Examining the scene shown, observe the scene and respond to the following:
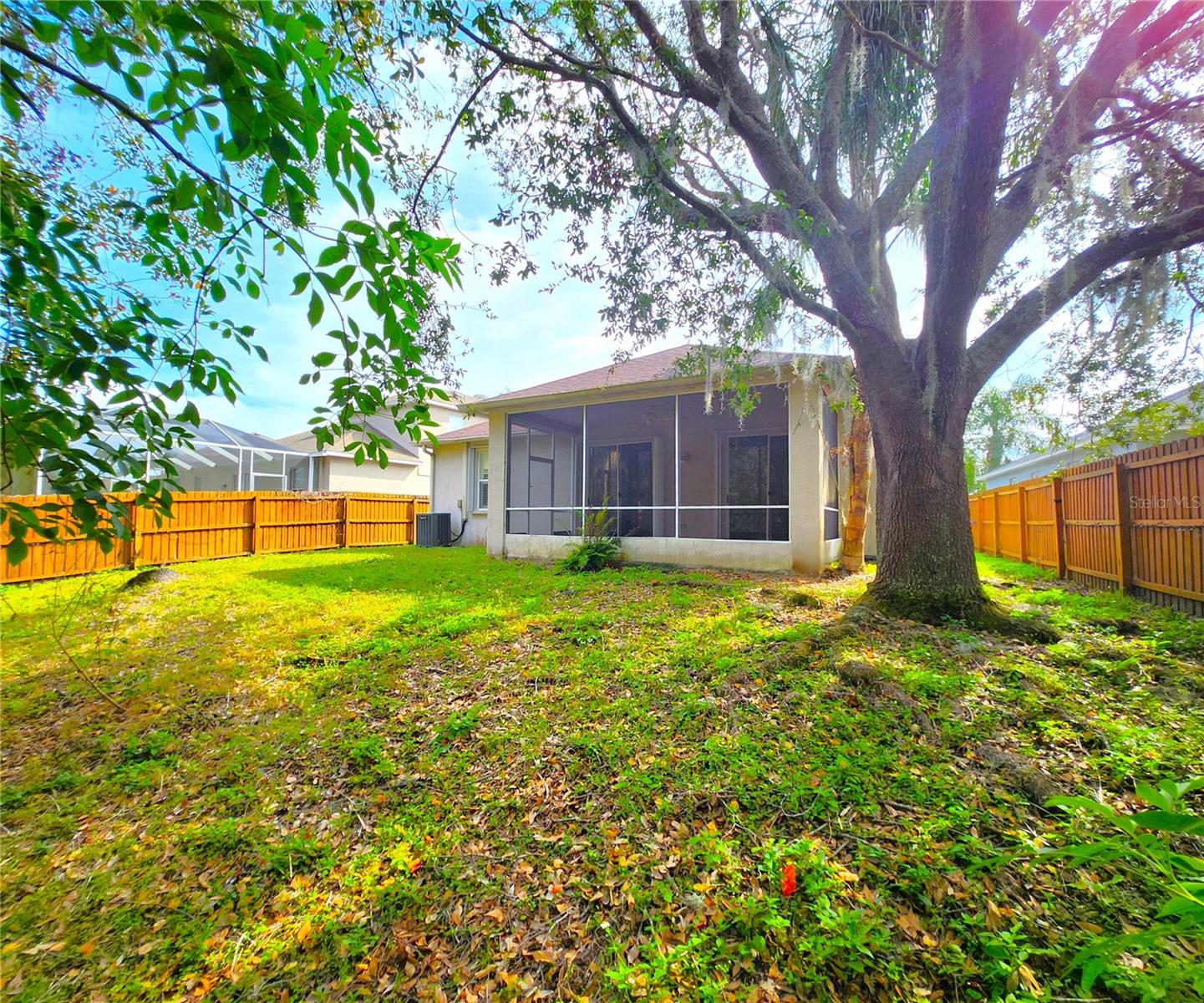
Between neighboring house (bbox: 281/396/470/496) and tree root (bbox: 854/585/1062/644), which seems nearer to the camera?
tree root (bbox: 854/585/1062/644)

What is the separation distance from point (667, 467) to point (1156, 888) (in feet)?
30.7

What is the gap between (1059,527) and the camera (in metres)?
7.08

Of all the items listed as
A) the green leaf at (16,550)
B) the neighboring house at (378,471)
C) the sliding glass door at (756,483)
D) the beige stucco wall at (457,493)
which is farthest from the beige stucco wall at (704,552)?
the neighboring house at (378,471)

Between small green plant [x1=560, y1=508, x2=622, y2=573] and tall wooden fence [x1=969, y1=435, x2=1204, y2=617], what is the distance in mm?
6324

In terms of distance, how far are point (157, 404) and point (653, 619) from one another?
396 centimetres

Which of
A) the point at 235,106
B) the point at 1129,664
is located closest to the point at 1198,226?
the point at 1129,664

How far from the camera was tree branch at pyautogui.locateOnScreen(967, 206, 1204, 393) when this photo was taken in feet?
12.6

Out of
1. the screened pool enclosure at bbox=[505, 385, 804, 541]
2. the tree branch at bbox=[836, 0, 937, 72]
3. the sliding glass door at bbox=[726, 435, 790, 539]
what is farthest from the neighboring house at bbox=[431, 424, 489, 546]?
the tree branch at bbox=[836, 0, 937, 72]

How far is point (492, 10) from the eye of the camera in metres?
3.91

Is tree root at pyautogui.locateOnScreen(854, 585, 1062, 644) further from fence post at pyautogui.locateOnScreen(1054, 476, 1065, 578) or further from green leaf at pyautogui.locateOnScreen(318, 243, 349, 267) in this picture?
green leaf at pyautogui.locateOnScreen(318, 243, 349, 267)

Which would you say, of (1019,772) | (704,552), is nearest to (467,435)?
(704,552)

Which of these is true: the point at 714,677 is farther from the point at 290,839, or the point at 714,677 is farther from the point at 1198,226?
the point at 1198,226

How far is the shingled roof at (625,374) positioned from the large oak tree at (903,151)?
2.47 metres

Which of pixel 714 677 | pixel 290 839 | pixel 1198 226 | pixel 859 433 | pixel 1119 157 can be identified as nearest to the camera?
pixel 290 839
